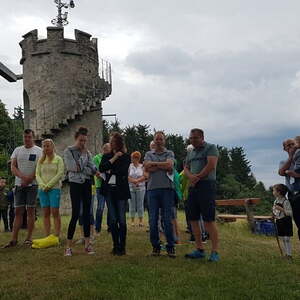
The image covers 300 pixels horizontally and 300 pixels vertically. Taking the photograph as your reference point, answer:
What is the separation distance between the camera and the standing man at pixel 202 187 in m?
6.95

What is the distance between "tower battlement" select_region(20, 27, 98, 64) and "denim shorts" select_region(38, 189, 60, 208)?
54.1ft

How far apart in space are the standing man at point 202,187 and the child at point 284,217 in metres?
1.52

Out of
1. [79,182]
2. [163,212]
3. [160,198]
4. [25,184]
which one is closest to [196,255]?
[163,212]

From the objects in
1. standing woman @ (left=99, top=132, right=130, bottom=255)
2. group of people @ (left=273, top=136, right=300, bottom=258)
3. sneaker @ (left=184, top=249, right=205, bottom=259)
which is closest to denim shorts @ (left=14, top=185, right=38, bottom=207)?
standing woman @ (left=99, top=132, right=130, bottom=255)

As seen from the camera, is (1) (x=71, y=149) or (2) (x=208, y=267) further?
(1) (x=71, y=149)

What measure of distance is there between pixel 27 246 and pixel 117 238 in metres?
1.82

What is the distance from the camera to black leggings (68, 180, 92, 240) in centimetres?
717

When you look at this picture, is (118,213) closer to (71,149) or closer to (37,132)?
(71,149)

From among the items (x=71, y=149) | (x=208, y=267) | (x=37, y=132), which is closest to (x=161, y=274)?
(x=208, y=267)

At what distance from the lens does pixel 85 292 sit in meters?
5.01

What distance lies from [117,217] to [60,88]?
17.2 metres

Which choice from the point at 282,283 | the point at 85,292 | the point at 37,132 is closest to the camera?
the point at 85,292

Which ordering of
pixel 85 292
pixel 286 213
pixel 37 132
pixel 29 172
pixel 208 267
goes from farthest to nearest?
pixel 37 132
pixel 29 172
pixel 286 213
pixel 208 267
pixel 85 292

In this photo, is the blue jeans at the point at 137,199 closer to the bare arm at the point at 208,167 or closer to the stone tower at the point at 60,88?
the bare arm at the point at 208,167
